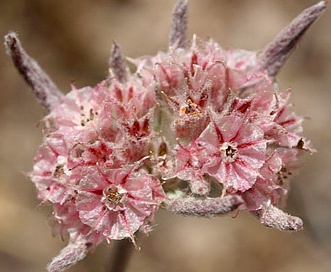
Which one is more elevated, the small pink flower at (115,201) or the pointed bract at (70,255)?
the small pink flower at (115,201)

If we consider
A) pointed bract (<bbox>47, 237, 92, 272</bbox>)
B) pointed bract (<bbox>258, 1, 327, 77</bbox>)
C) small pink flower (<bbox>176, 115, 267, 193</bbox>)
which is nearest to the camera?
pointed bract (<bbox>47, 237, 92, 272</bbox>)

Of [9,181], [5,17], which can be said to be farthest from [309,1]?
[9,181]

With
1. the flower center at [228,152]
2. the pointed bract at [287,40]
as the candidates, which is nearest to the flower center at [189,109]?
the flower center at [228,152]

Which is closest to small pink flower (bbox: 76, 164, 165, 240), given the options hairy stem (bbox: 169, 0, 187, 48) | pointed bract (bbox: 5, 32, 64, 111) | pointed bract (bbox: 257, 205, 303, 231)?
pointed bract (bbox: 257, 205, 303, 231)

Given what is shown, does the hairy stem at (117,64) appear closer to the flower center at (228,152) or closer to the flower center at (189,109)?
the flower center at (189,109)

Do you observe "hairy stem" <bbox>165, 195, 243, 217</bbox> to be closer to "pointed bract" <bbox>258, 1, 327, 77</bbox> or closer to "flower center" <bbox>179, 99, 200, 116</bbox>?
"flower center" <bbox>179, 99, 200, 116</bbox>

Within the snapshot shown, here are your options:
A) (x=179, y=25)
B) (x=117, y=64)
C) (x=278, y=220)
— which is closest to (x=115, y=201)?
(x=278, y=220)
